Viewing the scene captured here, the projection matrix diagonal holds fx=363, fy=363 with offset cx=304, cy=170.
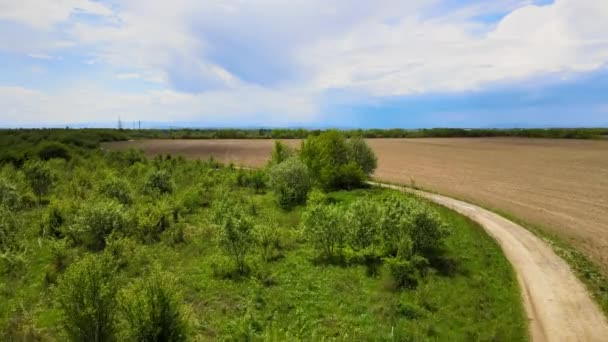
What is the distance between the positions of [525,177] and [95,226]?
47640 millimetres

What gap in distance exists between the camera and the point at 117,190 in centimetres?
2892

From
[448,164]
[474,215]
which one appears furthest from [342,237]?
[448,164]

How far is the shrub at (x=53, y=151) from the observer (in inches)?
2277

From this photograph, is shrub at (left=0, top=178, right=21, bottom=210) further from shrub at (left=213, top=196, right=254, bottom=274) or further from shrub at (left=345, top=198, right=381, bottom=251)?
shrub at (left=345, top=198, right=381, bottom=251)

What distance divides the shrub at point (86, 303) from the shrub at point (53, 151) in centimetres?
5690

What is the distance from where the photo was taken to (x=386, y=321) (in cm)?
1352

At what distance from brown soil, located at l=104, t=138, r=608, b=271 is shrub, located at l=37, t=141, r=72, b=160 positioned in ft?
75.2

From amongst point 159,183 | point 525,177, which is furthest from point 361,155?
point 159,183

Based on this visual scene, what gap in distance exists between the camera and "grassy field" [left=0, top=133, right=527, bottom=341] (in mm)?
12320

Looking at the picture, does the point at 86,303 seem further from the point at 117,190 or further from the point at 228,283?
Answer: the point at 117,190

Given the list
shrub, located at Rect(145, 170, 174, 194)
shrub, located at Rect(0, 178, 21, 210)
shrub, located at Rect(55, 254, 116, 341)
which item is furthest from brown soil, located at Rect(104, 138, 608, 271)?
shrub, located at Rect(0, 178, 21, 210)

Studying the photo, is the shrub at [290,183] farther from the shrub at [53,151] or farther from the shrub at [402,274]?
the shrub at [53,151]

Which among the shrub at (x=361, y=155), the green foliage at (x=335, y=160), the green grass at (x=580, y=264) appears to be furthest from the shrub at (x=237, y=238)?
the shrub at (x=361, y=155)

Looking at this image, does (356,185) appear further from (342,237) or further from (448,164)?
(448,164)
